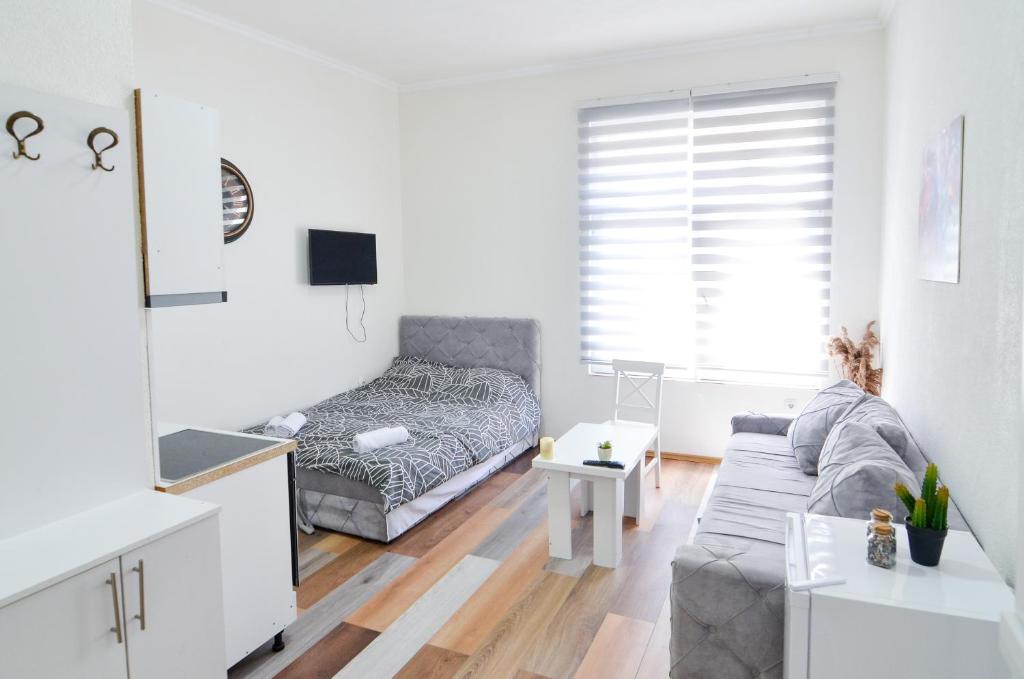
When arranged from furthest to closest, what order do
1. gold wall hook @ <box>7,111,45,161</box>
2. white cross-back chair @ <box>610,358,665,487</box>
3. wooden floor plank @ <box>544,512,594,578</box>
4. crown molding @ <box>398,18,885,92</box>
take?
1. white cross-back chair @ <box>610,358,665,487</box>
2. crown molding @ <box>398,18,885,92</box>
3. wooden floor plank @ <box>544,512,594,578</box>
4. gold wall hook @ <box>7,111,45,161</box>

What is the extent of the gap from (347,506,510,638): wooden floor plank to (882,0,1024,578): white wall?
2115mm

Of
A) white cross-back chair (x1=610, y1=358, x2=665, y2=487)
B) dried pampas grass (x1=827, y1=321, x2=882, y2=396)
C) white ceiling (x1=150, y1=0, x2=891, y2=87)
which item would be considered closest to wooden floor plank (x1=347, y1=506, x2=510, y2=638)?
white cross-back chair (x1=610, y1=358, x2=665, y2=487)

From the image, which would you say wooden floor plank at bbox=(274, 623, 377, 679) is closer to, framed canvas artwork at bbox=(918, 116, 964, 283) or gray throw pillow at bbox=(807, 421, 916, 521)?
gray throw pillow at bbox=(807, 421, 916, 521)

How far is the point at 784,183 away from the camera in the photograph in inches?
177

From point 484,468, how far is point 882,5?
3691mm

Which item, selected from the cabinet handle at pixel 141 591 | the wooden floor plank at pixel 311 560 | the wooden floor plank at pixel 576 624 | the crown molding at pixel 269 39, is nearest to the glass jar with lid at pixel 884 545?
the wooden floor plank at pixel 576 624

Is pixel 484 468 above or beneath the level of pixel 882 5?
beneath

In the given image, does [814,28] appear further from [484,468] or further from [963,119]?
[484,468]

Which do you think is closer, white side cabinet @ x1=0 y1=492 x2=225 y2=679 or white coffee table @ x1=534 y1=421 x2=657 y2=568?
white side cabinet @ x1=0 y1=492 x2=225 y2=679

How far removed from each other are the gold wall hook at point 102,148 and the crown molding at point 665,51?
3828 mm

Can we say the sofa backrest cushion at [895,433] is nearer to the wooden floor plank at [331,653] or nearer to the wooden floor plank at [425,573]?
the wooden floor plank at [425,573]

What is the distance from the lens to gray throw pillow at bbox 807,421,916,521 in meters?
2.12

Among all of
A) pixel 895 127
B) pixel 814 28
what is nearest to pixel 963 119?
pixel 895 127

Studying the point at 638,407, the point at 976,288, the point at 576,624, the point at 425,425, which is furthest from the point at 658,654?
the point at 638,407
